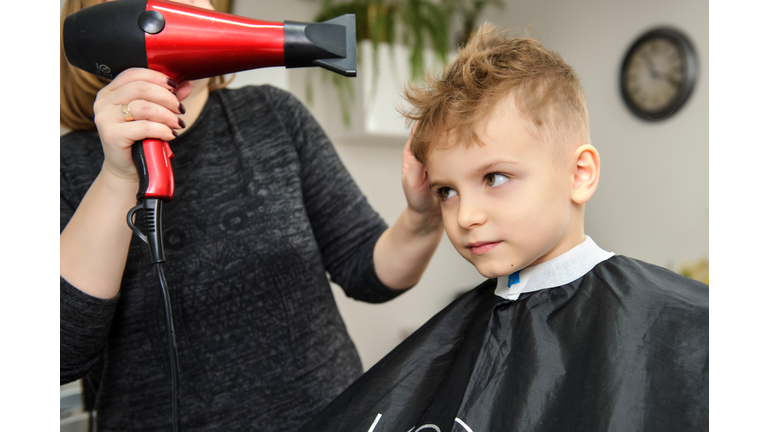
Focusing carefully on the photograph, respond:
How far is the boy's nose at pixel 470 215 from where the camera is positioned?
2.32 ft

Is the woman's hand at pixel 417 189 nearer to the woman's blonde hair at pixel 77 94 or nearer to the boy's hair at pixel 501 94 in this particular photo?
the boy's hair at pixel 501 94

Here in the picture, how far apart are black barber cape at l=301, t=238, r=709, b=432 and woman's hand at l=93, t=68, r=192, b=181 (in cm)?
51

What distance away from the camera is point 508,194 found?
2.31 ft

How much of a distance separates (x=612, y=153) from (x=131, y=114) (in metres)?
2.15

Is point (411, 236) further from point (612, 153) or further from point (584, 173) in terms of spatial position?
point (612, 153)

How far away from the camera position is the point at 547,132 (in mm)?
717

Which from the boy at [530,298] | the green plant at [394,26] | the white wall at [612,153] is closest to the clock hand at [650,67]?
the white wall at [612,153]

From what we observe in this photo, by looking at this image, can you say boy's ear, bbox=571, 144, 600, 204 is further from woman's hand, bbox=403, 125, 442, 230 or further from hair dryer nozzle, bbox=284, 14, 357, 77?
hair dryer nozzle, bbox=284, 14, 357, 77

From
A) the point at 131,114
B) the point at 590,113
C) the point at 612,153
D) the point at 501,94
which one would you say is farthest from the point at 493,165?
the point at 590,113

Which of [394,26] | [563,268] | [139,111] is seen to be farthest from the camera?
[394,26]

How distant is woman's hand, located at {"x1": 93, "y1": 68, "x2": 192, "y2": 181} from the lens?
26.3 inches

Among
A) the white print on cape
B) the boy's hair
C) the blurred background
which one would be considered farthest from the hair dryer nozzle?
the blurred background

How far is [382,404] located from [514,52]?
59cm
